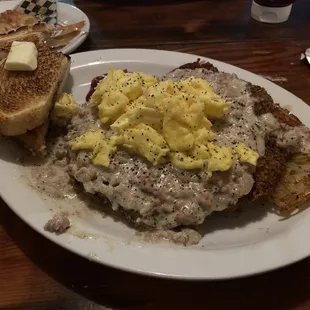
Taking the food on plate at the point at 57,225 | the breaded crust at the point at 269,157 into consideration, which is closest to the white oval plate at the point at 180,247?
the food on plate at the point at 57,225

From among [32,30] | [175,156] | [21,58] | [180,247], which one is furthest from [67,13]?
[180,247]

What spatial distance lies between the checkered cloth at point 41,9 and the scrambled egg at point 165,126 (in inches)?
51.7

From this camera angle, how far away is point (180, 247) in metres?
1.46

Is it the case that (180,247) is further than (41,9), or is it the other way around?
(41,9)

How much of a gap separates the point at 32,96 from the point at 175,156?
27.4 inches

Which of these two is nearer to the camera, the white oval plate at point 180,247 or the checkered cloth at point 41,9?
the white oval plate at point 180,247

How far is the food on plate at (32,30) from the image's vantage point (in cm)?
238

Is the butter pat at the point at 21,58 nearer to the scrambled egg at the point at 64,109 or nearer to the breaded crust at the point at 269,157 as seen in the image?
the scrambled egg at the point at 64,109

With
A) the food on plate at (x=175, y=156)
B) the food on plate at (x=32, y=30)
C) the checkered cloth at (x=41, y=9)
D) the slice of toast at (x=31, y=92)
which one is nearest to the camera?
the food on plate at (x=175, y=156)

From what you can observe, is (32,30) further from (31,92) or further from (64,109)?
(64,109)

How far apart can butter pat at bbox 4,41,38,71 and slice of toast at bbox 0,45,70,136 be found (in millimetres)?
28

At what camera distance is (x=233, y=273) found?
135 centimetres

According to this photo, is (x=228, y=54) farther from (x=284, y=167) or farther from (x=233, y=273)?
(x=233, y=273)

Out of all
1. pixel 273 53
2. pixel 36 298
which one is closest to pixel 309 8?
pixel 273 53
